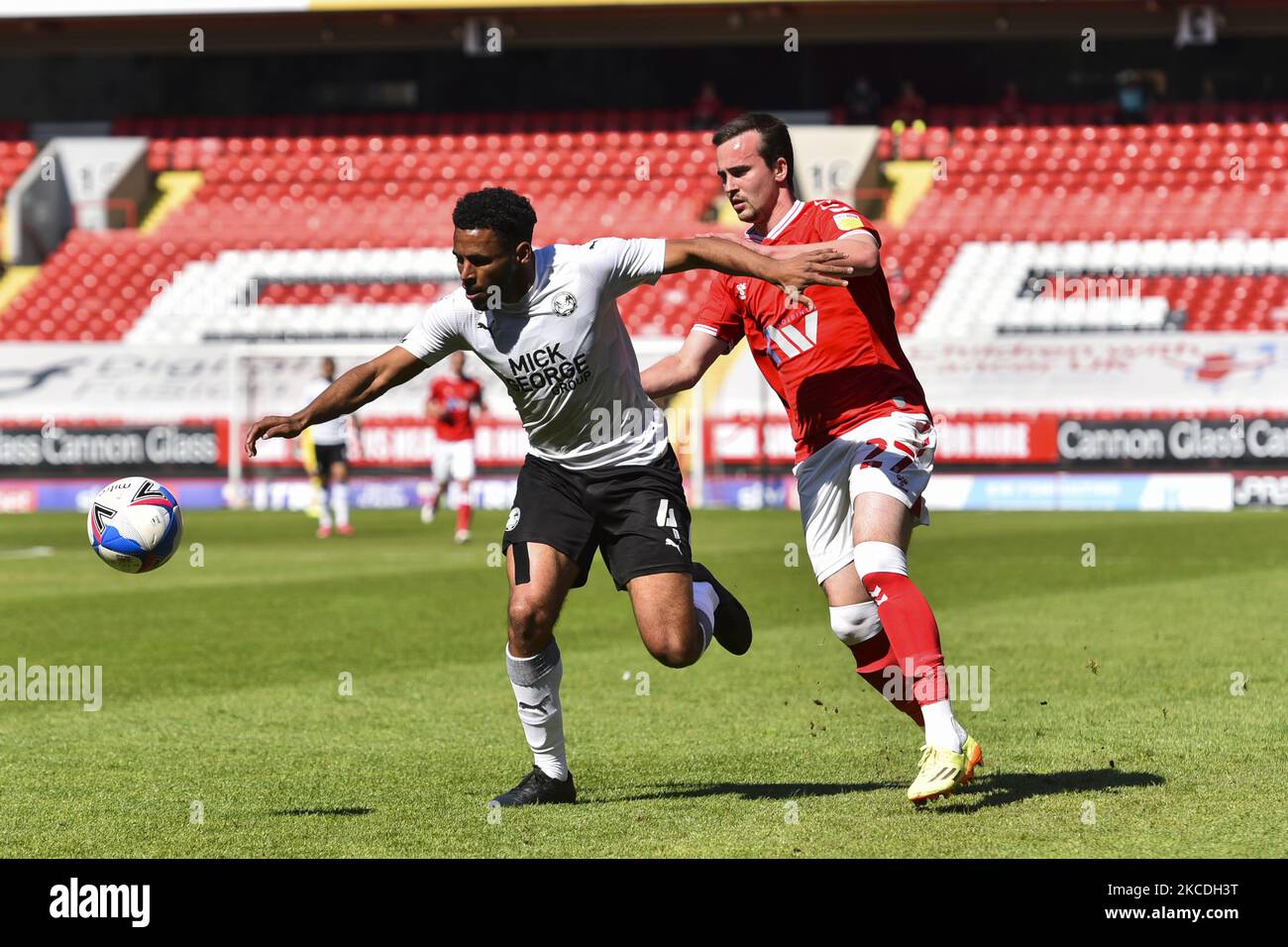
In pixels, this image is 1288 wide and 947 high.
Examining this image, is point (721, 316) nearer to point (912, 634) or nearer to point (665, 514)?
point (665, 514)

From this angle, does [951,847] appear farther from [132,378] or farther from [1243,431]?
[132,378]

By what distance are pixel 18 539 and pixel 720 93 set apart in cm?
2205

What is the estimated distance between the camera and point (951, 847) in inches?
219

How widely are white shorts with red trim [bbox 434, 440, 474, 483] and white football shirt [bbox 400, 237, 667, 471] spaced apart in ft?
54.0

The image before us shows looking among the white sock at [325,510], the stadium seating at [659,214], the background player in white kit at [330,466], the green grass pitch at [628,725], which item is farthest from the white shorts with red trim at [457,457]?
the stadium seating at [659,214]

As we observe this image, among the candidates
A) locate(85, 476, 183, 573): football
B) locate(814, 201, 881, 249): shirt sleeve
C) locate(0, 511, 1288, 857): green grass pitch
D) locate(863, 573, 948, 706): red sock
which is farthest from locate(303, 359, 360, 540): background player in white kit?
locate(863, 573, 948, 706): red sock

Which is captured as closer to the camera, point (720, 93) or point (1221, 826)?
point (1221, 826)

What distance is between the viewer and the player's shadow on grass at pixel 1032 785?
6430mm

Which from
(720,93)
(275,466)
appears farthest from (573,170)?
(275,466)

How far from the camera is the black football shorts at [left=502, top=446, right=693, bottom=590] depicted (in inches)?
262

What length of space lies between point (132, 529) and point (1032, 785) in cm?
359

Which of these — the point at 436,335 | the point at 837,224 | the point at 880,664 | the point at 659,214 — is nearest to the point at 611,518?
the point at 436,335

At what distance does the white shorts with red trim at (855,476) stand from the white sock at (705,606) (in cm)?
43

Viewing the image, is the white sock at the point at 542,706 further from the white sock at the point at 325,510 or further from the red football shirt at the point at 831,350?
the white sock at the point at 325,510
